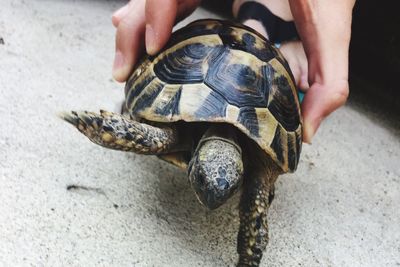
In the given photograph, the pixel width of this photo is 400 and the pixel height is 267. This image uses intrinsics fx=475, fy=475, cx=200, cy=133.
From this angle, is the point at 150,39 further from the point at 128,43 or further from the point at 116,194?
the point at 116,194

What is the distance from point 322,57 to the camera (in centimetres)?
153

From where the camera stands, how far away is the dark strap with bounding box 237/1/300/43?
1.94 metres

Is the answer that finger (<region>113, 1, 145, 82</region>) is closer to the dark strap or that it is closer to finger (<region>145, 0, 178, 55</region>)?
finger (<region>145, 0, 178, 55</region>)

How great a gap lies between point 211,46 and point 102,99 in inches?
25.5

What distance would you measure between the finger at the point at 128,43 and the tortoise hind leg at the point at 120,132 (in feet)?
1.09

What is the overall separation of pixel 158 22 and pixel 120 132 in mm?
392

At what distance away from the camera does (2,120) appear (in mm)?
1521

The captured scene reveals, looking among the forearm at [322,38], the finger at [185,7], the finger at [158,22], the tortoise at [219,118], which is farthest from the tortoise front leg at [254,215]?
the finger at [185,7]

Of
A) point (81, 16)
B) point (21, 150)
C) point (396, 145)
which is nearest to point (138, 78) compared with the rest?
point (21, 150)

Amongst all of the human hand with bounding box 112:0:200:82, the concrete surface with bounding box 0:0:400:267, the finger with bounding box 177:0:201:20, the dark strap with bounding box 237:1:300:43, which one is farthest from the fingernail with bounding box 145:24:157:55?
the dark strap with bounding box 237:1:300:43

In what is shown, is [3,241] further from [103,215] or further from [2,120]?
[2,120]

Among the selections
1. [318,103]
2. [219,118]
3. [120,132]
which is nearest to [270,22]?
[318,103]

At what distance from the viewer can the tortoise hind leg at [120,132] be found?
1.21 m

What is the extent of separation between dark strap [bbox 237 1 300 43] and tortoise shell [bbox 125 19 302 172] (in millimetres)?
475
